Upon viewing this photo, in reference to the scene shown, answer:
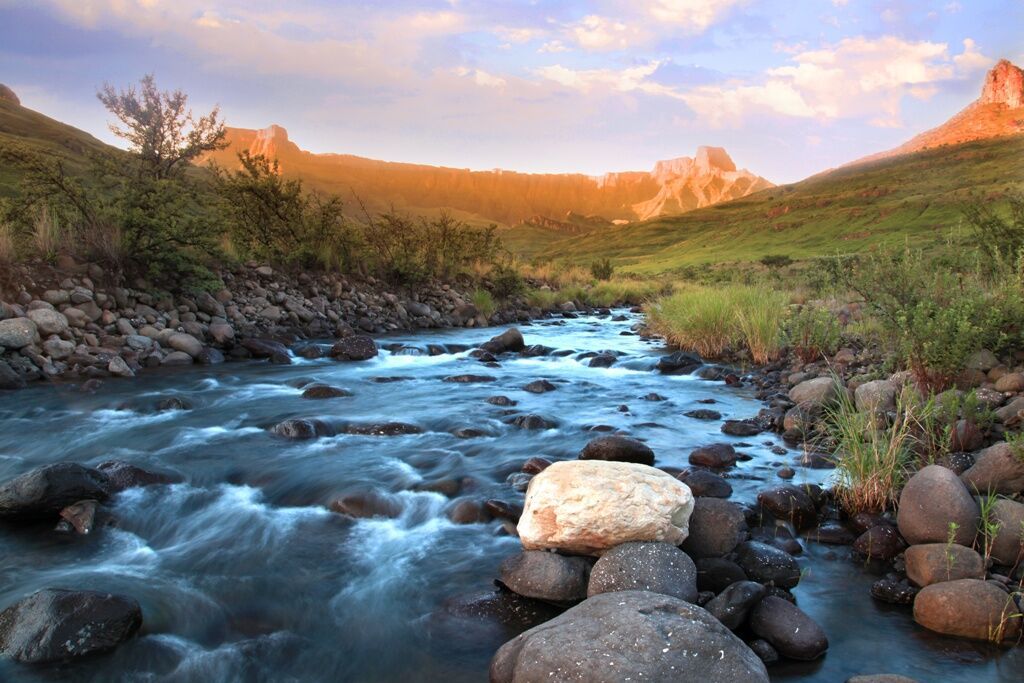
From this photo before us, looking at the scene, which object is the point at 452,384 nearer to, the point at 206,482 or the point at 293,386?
the point at 293,386

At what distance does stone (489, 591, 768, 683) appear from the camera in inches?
129

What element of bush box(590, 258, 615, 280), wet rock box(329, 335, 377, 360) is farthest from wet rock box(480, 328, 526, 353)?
bush box(590, 258, 615, 280)

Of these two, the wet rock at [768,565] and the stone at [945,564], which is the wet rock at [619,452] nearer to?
the wet rock at [768,565]

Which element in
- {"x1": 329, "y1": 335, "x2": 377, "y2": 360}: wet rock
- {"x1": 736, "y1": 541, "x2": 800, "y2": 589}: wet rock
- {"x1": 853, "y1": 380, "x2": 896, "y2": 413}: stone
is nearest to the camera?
{"x1": 736, "y1": 541, "x2": 800, "y2": 589}: wet rock

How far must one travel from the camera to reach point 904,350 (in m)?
8.22

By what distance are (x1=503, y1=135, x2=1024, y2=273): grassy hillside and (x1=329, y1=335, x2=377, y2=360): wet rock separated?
44.7 metres

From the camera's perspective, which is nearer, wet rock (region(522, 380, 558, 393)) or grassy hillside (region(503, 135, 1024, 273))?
wet rock (region(522, 380, 558, 393))

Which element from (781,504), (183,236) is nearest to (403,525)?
(781,504)

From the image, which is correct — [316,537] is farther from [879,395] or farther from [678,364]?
[678,364]

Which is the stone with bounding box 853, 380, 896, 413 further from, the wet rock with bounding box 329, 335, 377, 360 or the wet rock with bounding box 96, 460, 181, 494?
the wet rock with bounding box 329, 335, 377, 360

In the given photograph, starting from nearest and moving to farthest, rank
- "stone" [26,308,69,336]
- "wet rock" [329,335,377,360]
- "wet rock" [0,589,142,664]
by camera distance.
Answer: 1. "wet rock" [0,589,142,664]
2. "stone" [26,308,69,336]
3. "wet rock" [329,335,377,360]

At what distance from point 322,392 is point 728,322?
900 centimetres

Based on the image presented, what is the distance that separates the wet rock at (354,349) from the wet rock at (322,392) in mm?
3340

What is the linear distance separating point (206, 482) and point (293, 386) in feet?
15.5
